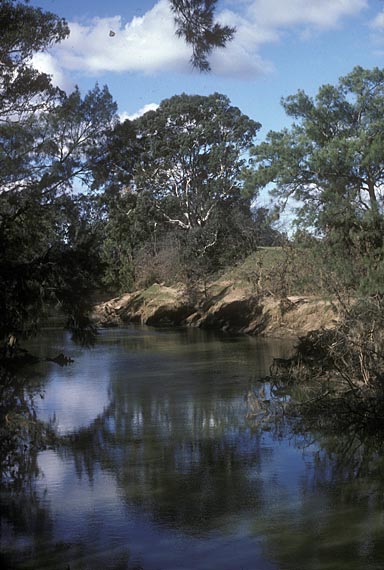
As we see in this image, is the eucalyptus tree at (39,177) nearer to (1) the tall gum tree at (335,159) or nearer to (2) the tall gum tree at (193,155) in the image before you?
(1) the tall gum tree at (335,159)

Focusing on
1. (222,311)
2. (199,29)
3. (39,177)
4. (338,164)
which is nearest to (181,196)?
(222,311)

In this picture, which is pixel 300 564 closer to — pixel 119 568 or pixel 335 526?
pixel 335 526

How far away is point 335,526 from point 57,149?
10290 millimetres

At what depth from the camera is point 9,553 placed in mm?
5949

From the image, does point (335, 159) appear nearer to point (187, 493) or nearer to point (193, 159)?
point (187, 493)

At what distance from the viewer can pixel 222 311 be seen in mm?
25203

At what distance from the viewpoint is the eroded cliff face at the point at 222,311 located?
21.1m

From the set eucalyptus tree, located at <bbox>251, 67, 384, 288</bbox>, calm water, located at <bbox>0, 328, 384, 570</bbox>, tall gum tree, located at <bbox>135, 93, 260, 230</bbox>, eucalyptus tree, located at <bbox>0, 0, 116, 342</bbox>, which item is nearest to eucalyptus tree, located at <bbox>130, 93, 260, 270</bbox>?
tall gum tree, located at <bbox>135, 93, 260, 230</bbox>

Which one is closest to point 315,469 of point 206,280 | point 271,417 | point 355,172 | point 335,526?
point 335,526

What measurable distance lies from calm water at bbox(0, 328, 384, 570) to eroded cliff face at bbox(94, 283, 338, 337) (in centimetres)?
839

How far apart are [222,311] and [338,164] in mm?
7880

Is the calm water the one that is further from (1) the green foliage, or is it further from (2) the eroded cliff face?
(2) the eroded cliff face

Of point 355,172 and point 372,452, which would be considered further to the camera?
point 355,172

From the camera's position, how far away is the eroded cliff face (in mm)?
21062
